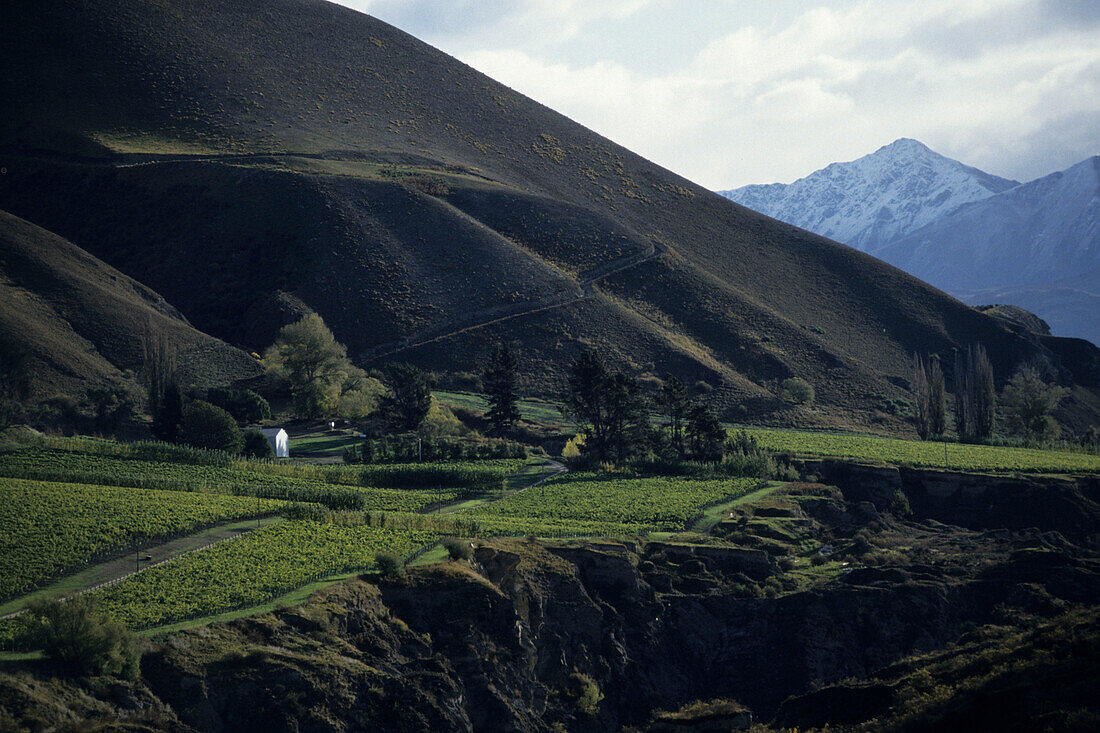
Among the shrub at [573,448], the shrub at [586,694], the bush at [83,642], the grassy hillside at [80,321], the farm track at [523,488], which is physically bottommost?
the shrub at [586,694]

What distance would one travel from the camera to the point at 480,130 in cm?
15725

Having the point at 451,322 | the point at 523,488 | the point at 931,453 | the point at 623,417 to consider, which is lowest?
the point at 523,488

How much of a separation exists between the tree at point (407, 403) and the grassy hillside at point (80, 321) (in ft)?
65.4

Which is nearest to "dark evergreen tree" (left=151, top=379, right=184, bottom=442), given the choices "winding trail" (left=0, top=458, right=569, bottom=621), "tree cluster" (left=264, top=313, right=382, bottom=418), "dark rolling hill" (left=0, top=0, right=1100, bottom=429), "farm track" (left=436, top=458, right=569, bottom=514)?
"tree cluster" (left=264, top=313, right=382, bottom=418)

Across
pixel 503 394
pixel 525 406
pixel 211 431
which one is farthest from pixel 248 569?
pixel 525 406

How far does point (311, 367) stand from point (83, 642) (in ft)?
195

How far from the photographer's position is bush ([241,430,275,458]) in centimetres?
6725

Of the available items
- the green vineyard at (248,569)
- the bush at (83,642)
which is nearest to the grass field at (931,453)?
the green vineyard at (248,569)

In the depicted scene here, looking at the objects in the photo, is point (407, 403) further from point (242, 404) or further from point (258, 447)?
point (258, 447)

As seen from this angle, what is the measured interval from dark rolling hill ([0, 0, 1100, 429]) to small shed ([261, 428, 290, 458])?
108ft

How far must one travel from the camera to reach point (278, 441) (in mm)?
69188

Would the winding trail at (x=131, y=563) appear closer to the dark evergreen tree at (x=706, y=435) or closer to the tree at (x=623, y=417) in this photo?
the tree at (x=623, y=417)

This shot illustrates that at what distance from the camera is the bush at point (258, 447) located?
67.2 metres

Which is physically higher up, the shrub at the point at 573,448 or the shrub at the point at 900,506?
the shrub at the point at 573,448
